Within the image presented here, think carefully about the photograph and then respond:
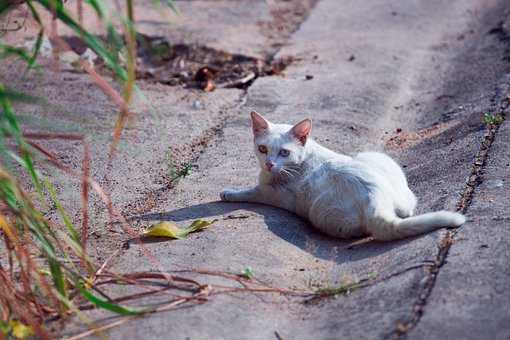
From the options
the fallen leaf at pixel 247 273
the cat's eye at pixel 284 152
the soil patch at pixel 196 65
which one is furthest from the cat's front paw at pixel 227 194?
the soil patch at pixel 196 65

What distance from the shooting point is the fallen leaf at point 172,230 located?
4246 mm

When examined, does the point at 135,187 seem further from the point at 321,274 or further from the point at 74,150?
the point at 321,274

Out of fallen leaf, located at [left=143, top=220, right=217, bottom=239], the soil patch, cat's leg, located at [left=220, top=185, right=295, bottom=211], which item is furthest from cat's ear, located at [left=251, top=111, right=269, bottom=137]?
the soil patch

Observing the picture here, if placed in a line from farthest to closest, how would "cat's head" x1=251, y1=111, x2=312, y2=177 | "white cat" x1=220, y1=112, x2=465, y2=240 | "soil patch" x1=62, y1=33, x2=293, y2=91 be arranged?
"soil patch" x1=62, y1=33, x2=293, y2=91 → "cat's head" x1=251, y1=111, x2=312, y2=177 → "white cat" x1=220, y1=112, x2=465, y2=240

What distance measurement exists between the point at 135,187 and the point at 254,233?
1235mm

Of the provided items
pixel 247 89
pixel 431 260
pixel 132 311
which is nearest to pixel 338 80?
pixel 247 89

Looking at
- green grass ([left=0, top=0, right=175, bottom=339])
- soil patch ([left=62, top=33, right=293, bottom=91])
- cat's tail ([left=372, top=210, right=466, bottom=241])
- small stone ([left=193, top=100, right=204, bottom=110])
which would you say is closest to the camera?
green grass ([left=0, top=0, right=175, bottom=339])

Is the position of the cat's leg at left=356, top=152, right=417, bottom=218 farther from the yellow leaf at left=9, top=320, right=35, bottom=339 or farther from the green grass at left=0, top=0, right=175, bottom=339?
the yellow leaf at left=9, top=320, right=35, bottom=339

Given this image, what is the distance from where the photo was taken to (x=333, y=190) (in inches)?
174

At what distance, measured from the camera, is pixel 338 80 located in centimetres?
728

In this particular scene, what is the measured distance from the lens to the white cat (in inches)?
163

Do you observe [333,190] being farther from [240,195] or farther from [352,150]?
[352,150]

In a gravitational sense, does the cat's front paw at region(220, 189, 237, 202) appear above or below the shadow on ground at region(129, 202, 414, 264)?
above

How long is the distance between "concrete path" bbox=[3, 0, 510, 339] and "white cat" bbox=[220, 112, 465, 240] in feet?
0.28
